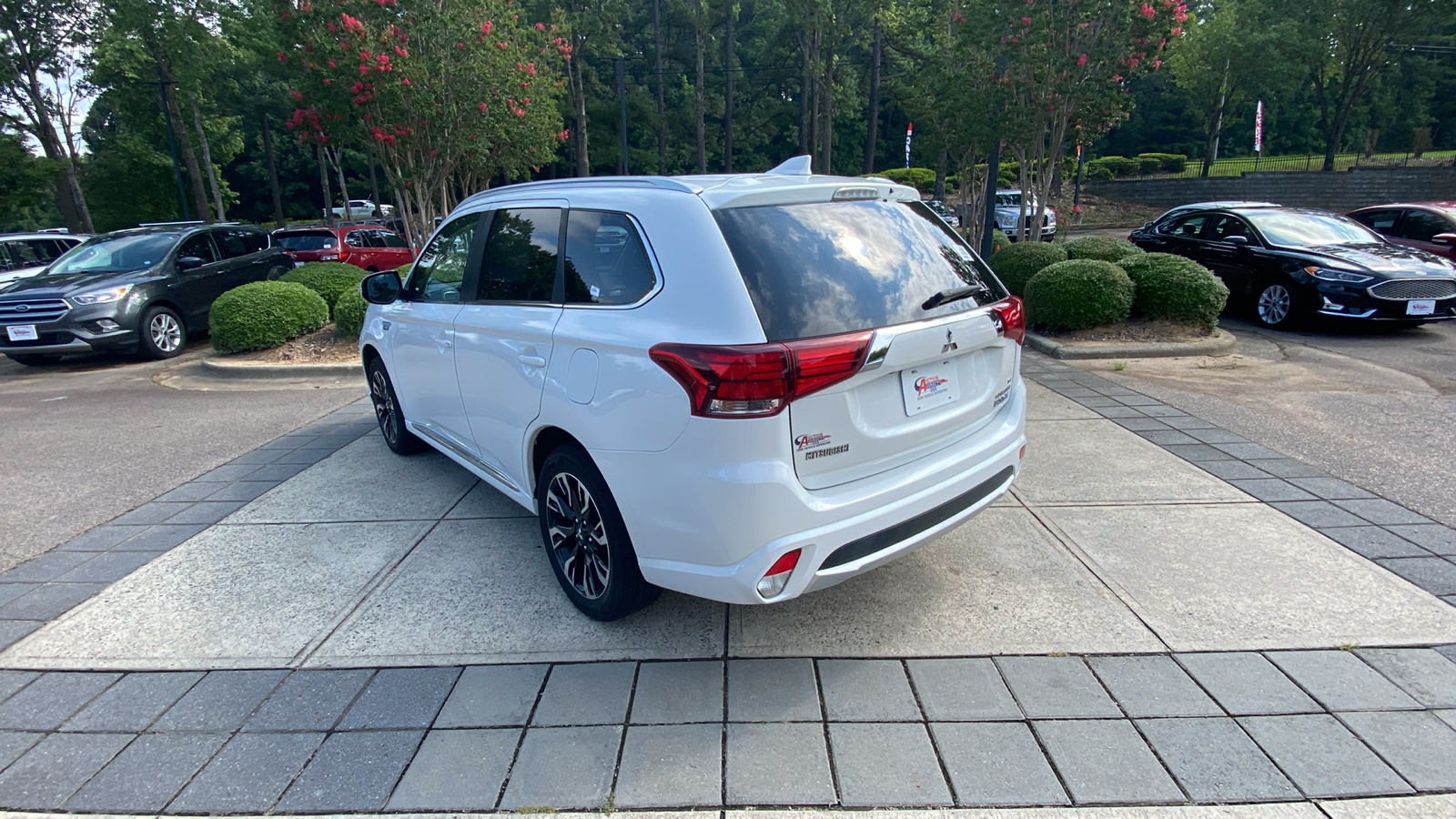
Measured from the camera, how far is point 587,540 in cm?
323

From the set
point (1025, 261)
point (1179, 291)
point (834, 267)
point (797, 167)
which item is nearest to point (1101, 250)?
point (1025, 261)

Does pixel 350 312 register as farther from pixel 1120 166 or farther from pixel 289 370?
pixel 1120 166

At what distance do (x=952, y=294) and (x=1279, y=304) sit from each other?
866cm

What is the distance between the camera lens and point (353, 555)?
4.07 m

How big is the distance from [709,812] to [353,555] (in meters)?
2.63

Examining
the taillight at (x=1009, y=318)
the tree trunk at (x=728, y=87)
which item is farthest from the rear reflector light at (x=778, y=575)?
the tree trunk at (x=728, y=87)

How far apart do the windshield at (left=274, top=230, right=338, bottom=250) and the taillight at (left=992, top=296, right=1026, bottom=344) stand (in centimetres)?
1579

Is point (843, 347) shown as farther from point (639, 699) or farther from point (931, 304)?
point (639, 699)

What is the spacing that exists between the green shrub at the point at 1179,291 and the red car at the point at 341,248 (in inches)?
516

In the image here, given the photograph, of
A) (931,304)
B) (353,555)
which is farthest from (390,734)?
(931,304)

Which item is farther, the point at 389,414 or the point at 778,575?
the point at 389,414

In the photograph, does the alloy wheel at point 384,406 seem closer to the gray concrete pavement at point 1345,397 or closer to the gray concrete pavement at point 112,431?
the gray concrete pavement at point 112,431

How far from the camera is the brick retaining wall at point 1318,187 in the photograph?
2953 cm

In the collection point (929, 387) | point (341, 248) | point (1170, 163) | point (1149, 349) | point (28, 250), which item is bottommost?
point (1149, 349)
